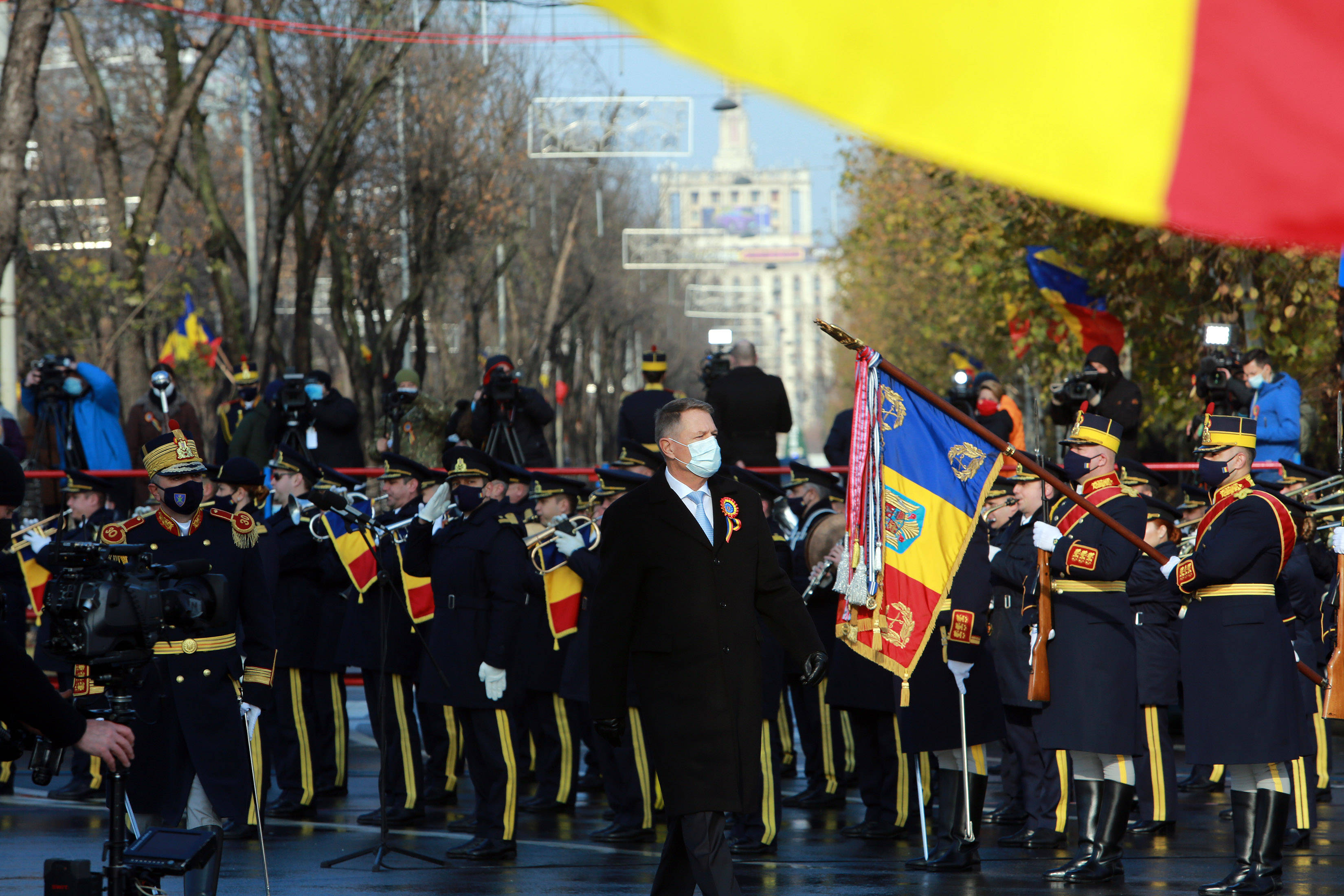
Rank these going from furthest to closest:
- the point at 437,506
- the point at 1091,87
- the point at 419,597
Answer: the point at 419,597 → the point at 437,506 → the point at 1091,87

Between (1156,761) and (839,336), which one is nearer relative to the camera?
(839,336)

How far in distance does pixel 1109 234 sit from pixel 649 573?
1330cm

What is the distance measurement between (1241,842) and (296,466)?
281 inches

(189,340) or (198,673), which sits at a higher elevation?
(189,340)

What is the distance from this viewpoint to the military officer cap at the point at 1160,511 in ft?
36.3

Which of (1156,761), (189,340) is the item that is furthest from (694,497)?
(189,340)

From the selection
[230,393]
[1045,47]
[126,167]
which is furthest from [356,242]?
[1045,47]

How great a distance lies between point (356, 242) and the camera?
95.7ft

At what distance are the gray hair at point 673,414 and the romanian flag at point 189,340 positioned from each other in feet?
73.6

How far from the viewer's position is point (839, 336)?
7750 millimetres

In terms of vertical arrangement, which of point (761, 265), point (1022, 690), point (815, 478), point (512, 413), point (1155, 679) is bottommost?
point (1022, 690)

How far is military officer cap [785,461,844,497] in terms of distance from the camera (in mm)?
11719

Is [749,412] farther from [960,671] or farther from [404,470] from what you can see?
[960,671]

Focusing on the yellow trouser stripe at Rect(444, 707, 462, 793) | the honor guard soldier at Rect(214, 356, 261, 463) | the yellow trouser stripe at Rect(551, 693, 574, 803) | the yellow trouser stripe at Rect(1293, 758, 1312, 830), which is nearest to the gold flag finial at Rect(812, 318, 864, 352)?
the yellow trouser stripe at Rect(1293, 758, 1312, 830)
